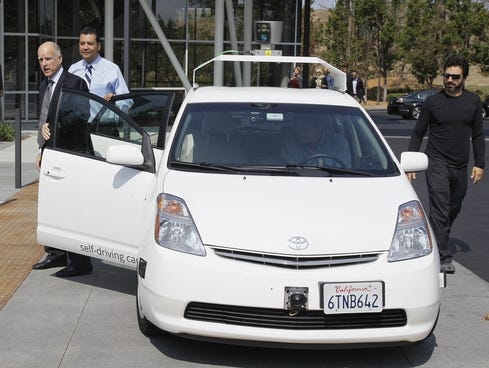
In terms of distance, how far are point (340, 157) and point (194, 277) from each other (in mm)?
1598

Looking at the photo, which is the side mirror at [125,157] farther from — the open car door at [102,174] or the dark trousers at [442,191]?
the dark trousers at [442,191]

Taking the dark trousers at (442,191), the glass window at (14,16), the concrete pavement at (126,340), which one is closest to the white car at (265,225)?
the concrete pavement at (126,340)

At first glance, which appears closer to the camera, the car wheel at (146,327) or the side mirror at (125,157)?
the car wheel at (146,327)

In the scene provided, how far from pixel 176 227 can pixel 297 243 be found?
704 mm

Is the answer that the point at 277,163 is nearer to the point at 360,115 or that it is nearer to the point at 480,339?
the point at 360,115

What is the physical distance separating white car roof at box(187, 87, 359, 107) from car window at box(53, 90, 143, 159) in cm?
65

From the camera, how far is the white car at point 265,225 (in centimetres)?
435

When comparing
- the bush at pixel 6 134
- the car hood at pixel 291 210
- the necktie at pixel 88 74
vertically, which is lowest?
the bush at pixel 6 134

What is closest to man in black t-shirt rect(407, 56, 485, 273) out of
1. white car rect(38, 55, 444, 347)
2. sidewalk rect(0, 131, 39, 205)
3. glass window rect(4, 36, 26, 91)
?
white car rect(38, 55, 444, 347)

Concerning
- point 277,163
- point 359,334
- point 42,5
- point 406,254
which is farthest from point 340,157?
point 42,5

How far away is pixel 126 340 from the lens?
5.12 meters

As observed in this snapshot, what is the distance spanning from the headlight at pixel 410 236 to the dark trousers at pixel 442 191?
2214 millimetres

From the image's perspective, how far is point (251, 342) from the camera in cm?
439

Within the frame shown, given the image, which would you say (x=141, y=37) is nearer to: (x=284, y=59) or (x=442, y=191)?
(x=284, y=59)
